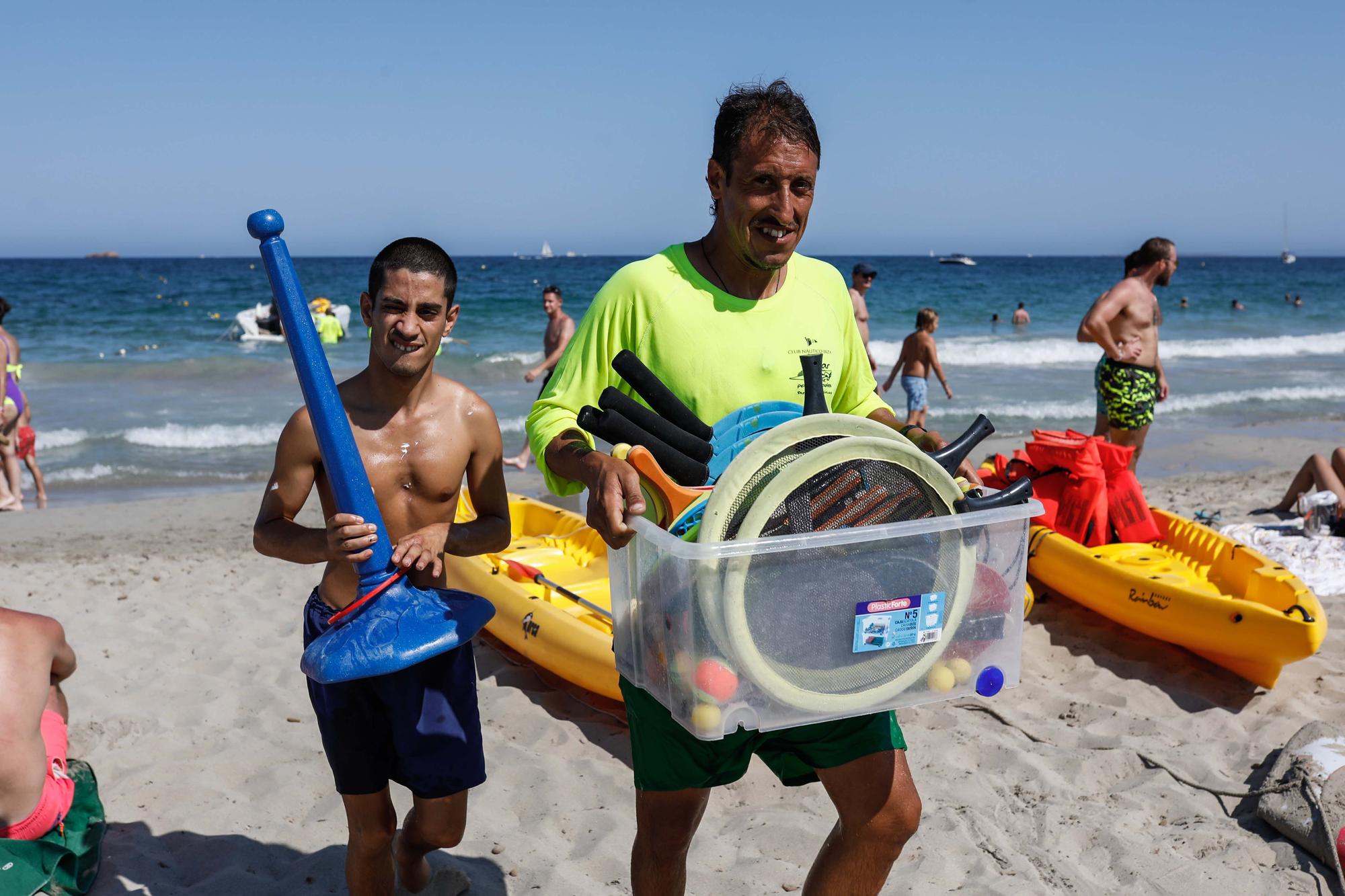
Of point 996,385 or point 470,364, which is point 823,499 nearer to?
point 996,385

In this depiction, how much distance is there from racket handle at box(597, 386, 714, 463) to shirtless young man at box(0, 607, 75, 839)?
6.75ft

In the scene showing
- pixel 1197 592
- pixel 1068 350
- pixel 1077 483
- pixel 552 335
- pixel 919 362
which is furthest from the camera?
pixel 1068 350

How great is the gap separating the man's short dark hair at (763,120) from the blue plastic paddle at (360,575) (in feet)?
3.10

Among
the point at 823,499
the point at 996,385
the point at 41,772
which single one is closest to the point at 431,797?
the point at 41,772

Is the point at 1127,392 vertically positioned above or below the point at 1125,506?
above

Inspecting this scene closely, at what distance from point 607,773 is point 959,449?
2521 mm

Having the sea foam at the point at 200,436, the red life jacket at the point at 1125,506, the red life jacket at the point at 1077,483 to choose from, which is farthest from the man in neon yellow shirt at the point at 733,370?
the sea foam at the point at 200,436

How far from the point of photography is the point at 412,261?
9.09 ft

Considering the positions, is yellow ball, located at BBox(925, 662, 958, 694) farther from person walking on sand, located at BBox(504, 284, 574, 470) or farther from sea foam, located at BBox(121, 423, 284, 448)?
sea foam, located at BBox(121, 423, 284, 448)

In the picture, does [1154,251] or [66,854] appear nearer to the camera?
[66,854]

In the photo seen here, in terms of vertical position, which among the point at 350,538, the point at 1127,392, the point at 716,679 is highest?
the point at 350,538

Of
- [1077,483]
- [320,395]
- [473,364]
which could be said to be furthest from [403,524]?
[473,364]

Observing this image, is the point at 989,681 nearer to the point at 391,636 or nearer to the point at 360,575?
the point at 391,636

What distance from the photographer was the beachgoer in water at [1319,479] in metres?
7.29
